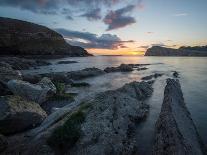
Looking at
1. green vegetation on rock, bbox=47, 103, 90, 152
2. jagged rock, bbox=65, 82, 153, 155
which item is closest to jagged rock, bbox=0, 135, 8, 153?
green vegetation on rock, bbox=47, 103, 90, 152

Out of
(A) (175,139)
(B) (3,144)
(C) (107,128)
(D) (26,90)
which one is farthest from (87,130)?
(D) (26,90)

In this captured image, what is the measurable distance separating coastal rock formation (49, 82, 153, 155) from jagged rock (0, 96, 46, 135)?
135 inches

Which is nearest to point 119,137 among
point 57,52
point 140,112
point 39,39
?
point 140,112

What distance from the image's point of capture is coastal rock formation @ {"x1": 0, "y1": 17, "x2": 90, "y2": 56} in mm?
135863

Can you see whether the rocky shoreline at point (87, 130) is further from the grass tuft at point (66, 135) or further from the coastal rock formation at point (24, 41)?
the coastal rock formation at point (24, 41)

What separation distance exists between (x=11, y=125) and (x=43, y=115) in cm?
242

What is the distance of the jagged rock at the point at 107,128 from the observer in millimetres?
12328

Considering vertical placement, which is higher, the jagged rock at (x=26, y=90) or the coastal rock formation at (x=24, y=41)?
the coastal rock formation at (x=24, y=41)

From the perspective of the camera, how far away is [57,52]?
195 metres

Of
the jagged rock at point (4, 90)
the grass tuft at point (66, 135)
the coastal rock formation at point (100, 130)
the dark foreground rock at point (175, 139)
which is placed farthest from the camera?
the jagged rock at point (4, 90)

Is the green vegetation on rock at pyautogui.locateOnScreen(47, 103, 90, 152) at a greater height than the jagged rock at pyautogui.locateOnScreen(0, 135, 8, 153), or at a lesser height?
greater

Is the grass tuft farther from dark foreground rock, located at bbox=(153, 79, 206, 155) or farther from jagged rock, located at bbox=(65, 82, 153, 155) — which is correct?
dark foreground rock, located at bbox=(153, 79, 206, 155)

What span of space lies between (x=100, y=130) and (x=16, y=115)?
18.1 feet

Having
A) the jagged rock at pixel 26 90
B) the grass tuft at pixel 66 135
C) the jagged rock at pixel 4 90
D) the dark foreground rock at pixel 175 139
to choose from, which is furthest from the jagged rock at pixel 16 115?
the dark foreground rock at pixel 175 139
